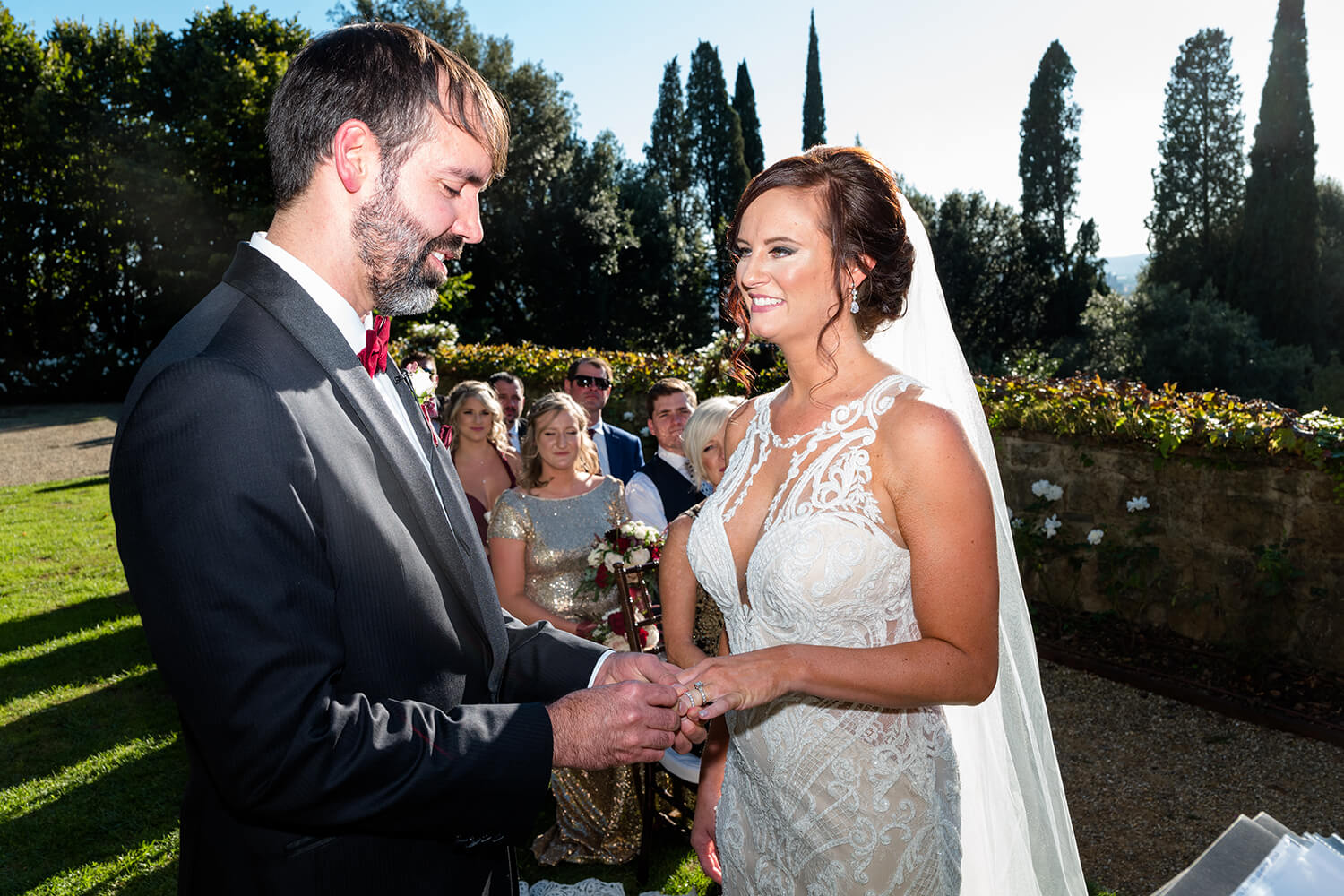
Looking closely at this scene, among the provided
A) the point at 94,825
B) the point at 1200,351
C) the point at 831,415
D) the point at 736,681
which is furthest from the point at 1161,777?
the point at 1200,351

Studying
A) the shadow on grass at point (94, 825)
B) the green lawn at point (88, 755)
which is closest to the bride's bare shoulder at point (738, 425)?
the green lawn at point (88, 755)

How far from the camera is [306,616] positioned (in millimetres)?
1261

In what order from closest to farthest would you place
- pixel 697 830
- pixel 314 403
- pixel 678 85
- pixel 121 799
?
pixel 314 403
pixel 697 830
pixel 121 799
pixel 678 85

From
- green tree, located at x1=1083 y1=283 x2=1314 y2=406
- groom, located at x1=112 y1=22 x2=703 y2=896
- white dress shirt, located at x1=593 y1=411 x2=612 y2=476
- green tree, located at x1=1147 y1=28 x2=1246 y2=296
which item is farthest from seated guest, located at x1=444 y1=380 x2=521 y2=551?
green tree, located at x1=1147 y1=28 x2=1246 y2=296

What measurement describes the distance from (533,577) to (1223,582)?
480cm

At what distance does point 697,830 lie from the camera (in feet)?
8.17

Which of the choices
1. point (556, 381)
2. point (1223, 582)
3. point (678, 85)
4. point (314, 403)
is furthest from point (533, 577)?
point (678, 85)

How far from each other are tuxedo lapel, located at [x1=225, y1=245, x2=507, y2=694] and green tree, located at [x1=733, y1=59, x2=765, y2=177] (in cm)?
3982

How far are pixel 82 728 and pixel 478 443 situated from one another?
10.6 ft

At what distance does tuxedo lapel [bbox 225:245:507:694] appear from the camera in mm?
1451

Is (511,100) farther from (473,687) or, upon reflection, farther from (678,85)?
(473,687)

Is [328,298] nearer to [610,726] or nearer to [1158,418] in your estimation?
[610,726]

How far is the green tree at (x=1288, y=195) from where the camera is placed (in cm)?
2439

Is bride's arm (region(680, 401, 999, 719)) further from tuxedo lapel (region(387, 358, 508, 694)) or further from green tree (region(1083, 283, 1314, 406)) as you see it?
green tree (region(1083, 283, 1314, 406))
